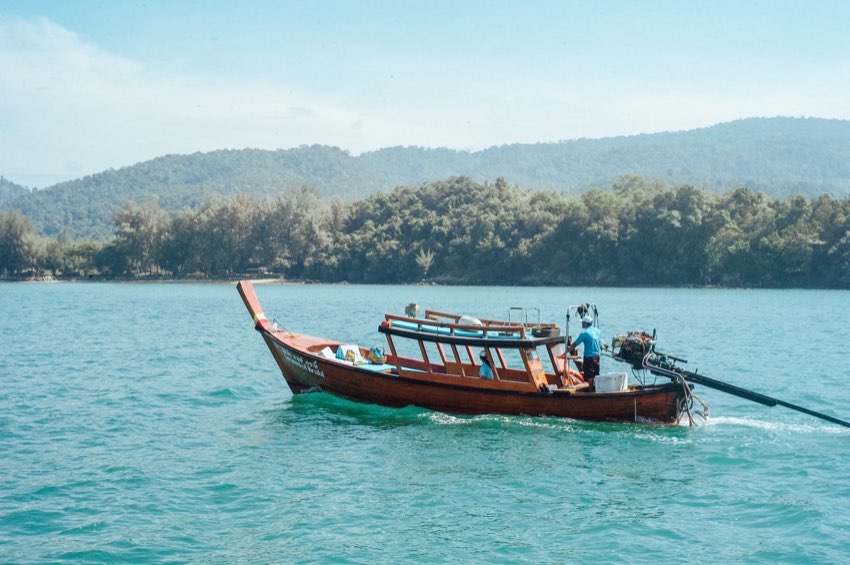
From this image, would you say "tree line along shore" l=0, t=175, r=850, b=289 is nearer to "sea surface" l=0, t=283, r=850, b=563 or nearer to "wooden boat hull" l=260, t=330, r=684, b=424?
"sea surface" l=0, t=283, r=850, b=563

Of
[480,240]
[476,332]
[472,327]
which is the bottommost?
[476,332]

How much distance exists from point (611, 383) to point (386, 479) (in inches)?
277

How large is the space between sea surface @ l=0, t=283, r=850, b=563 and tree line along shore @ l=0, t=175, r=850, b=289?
269ft

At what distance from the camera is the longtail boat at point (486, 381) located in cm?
2159

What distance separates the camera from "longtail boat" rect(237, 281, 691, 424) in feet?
70.8

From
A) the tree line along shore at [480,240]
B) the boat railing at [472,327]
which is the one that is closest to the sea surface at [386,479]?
the boat railing at [472,327]

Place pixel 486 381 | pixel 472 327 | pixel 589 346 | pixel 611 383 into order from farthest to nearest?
pixel 589 346
pixel 486 381
pixel 472 327
pixel 611 383

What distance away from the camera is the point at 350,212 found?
5910 inches

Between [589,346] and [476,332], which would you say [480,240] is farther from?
[476,332]

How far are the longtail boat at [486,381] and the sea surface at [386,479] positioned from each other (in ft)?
1.26

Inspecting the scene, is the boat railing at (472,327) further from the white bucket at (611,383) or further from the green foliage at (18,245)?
the green foliage at (18,245)

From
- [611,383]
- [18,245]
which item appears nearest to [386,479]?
[611,383]

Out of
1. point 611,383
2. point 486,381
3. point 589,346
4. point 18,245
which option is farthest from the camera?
point 18,245

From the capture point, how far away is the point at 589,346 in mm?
22984
